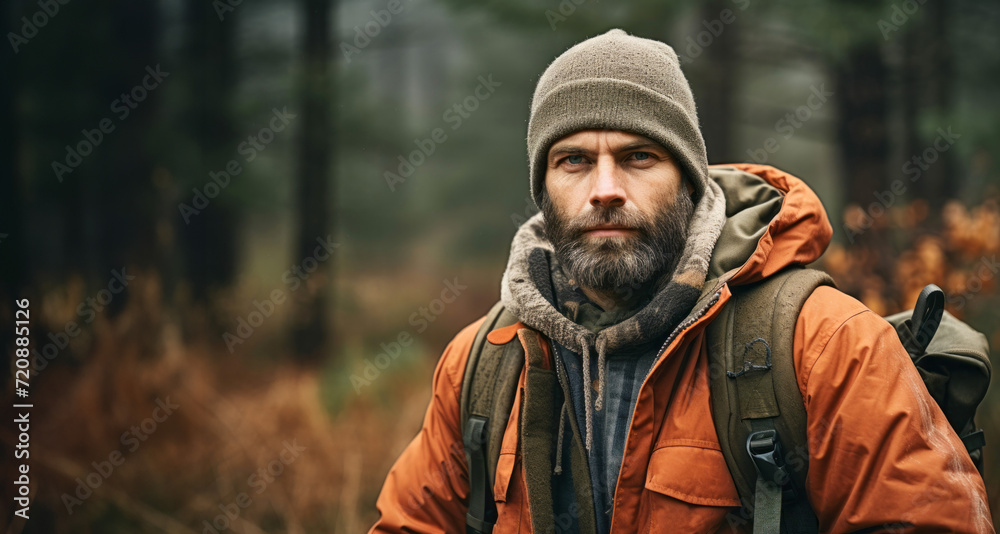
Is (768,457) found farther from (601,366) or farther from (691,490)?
(601,366)

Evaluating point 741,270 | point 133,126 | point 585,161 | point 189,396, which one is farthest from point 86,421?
point 741,270

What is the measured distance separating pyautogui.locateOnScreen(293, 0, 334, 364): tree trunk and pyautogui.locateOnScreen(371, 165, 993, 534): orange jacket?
7065 millimetres

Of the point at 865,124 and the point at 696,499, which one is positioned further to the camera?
the point at 865,124

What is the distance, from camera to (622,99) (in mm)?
2545

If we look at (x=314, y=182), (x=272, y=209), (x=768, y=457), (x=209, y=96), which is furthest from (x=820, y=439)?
(x=272, y=209)

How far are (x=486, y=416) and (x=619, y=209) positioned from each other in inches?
36.7

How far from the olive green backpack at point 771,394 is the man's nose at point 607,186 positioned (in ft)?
1.80

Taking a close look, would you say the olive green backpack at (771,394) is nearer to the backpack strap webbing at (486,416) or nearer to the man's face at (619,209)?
the backpack strap webbing at (486,416)

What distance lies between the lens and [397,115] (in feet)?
37.1

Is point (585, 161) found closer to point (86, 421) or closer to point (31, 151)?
point (86, 421)

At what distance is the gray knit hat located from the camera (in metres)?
2.54

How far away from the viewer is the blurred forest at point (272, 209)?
5.72 meters

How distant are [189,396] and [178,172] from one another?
3075mm

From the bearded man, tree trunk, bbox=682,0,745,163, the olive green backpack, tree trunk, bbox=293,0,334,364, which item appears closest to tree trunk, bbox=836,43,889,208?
tree trunk, bbox=682,0,745,163
